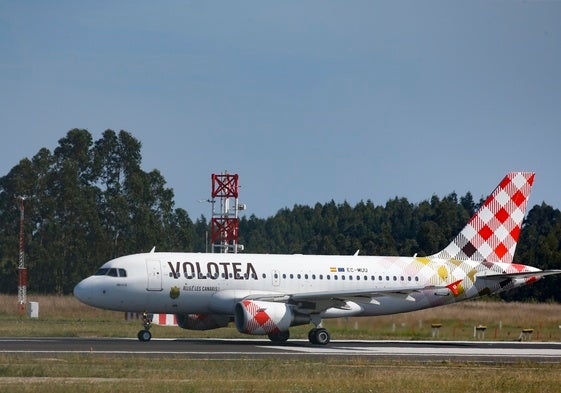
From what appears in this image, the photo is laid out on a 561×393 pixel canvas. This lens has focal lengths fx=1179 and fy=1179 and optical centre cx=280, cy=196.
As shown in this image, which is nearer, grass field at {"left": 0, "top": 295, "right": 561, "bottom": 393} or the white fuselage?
grass field at {"left": 0, "top": 295, "right": 561, "bottom": 393}

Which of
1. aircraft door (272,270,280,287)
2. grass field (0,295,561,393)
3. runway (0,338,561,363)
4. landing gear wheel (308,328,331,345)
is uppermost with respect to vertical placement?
aircraft door (272,270,280,287)

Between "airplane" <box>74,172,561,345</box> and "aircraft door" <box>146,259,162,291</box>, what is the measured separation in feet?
0.12

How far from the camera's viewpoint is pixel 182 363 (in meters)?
32.0

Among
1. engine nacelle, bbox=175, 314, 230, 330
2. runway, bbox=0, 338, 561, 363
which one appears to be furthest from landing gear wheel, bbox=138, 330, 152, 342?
engine nacelle, bbox=175, 314, 230, 330

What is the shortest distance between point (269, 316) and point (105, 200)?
60.8 m

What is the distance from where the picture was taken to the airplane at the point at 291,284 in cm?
4341

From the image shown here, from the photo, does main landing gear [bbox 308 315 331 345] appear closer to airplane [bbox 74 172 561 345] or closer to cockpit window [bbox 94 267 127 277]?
airplane [bbox 74 172 561 345]

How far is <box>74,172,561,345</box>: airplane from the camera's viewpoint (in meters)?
43.4

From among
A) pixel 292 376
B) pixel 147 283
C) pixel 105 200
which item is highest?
pixel 105 200

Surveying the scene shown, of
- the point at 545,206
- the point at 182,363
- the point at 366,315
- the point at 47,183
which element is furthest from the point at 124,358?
the point at 545,206

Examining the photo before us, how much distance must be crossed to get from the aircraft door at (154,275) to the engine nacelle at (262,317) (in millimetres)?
3132

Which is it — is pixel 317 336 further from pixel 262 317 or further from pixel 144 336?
pixel 144 336

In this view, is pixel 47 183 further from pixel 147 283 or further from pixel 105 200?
pixel 147 283

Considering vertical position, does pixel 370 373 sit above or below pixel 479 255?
below
